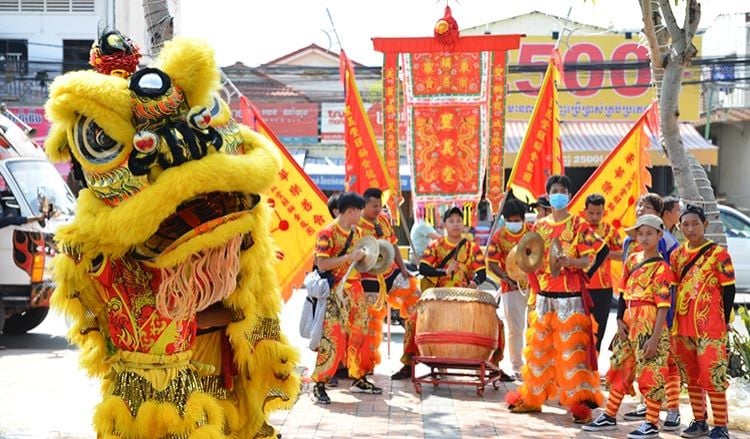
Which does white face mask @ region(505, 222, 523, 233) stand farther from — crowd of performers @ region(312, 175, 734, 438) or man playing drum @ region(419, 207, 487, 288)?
man playing drum @ region(419, 207, 487, 288)

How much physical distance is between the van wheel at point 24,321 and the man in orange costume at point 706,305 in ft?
28.0

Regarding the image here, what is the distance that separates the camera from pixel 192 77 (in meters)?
4.92

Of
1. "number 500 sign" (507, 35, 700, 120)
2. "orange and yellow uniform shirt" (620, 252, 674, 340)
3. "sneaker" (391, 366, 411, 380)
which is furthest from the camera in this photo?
"number 500 sign" (507, 35, 700, 120)

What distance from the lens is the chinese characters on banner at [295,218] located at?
35.2 feet

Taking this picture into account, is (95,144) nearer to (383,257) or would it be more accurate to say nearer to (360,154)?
(383,257)

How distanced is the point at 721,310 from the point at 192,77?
4.23 m

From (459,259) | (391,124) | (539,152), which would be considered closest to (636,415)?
(459,259)

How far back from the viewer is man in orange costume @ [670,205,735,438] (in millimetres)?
7504

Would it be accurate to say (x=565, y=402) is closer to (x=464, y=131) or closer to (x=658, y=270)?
(x=658, y=270)

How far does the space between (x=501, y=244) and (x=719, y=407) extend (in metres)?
3.15

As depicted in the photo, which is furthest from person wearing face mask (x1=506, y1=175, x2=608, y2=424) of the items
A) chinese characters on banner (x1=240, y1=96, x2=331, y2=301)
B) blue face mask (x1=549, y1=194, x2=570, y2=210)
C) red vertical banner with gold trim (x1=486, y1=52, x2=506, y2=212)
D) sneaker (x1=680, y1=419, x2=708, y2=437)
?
chinese characters on banner (x1=240, y1=96, x2=331, y2=301)

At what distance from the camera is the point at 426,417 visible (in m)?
8.57

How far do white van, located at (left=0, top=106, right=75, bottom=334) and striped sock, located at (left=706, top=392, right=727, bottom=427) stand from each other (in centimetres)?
706

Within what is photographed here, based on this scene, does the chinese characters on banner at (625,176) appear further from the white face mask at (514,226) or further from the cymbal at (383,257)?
the cymbal at (383,257)
